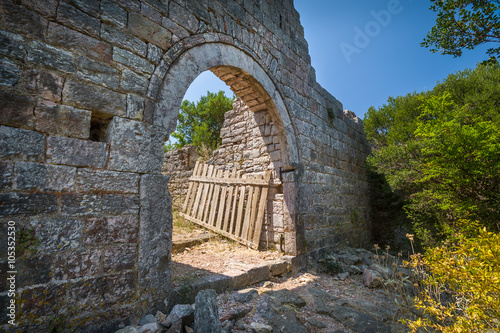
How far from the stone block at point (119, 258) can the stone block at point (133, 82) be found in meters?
1.36

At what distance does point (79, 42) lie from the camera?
1921 millimetres

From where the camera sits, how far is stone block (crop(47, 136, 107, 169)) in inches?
67.8

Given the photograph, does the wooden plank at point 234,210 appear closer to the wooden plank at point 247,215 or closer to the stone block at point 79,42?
the wooden plank at point 247,215

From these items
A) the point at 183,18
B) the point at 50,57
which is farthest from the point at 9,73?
the point at 183,18

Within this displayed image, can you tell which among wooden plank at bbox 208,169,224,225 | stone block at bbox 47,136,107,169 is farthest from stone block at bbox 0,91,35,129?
wooden plank at bbox 208,169,224,225

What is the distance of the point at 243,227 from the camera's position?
14.2ft

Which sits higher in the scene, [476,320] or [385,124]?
[385,124]

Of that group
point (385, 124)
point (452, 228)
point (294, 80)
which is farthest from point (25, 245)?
point (385, 124)

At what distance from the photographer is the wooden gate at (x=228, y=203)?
14.0ft

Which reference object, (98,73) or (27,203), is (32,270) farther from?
(98,73)

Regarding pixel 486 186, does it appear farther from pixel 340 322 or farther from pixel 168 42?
pixel 168 42

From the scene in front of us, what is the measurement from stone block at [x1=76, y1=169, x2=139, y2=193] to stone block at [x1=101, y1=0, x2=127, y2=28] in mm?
1322

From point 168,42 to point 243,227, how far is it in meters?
3.09

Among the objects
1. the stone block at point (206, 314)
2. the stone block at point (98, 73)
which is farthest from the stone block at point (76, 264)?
the stone block at point (98, 73)
